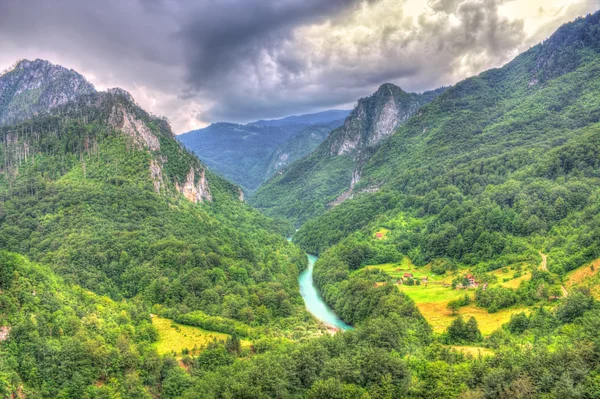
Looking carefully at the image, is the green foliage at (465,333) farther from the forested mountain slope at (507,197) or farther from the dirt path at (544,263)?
the forested mountain slope at (507,197)

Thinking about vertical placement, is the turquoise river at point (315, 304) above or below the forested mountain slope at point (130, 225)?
below

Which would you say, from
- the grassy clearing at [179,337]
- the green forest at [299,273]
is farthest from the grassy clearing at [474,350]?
the grassy clearing at [179,337]

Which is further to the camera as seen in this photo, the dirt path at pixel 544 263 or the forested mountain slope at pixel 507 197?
the forested mountain slope at pixel 507 197

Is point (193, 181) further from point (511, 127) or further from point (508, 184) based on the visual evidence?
point (511, 127)

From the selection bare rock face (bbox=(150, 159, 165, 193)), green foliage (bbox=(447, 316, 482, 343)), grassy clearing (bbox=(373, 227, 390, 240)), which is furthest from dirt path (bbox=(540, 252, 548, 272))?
bare rock face (bbox=(150, 159, 165, 193))

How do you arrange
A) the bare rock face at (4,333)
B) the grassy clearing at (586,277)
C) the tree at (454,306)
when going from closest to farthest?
the bare rock face at (4,333), the grassy clearing at (586,277), the tree at (454,306)
